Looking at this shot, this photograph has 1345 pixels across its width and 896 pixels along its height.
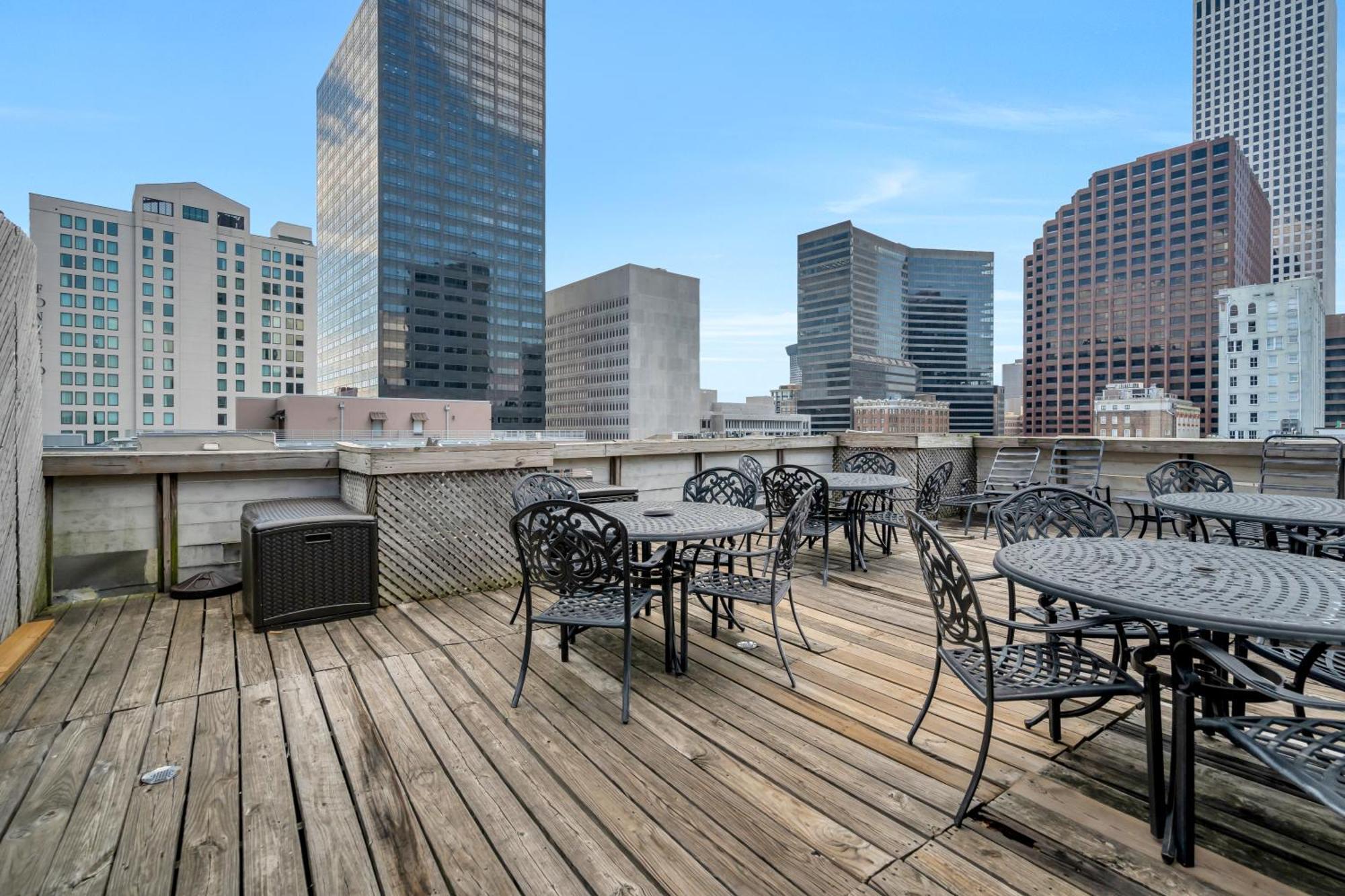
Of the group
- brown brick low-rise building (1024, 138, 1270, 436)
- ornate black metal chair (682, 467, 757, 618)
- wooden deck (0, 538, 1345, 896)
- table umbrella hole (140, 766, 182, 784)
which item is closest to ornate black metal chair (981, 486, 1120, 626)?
wooden deck (0, 538, 1345, 896)

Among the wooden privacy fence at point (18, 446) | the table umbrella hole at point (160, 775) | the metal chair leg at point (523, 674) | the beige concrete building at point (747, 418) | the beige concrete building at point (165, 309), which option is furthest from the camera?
the beige concrete building at point (747, 418)

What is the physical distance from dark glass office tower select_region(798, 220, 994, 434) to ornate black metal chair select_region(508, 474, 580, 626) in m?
72.0

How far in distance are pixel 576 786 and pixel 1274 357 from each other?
98.0 feet

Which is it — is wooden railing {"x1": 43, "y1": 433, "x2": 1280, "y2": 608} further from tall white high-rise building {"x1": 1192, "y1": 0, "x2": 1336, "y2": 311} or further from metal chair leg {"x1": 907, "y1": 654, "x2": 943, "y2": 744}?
tall white high-rise building {"x1": 1192, "y1": 0, "x2": 1336, "y2": 311}

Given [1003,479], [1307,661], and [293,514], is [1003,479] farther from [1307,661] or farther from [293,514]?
[293,514]

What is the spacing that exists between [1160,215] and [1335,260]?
1159 inches

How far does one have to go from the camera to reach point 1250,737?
120cm

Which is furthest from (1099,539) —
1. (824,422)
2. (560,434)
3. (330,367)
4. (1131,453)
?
(330,367)

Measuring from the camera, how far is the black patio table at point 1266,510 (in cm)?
244

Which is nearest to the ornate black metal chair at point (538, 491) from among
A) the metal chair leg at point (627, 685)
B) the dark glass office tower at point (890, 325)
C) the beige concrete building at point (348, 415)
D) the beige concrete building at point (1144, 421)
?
the metal chair leg at point (627, 685)

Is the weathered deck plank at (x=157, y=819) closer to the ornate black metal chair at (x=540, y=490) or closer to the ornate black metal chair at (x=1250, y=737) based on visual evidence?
the ornate black metal chair at (x=540, y=490)

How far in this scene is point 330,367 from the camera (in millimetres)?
83500

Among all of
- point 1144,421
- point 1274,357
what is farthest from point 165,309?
point 1274,357

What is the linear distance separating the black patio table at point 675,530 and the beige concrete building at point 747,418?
251 ft
